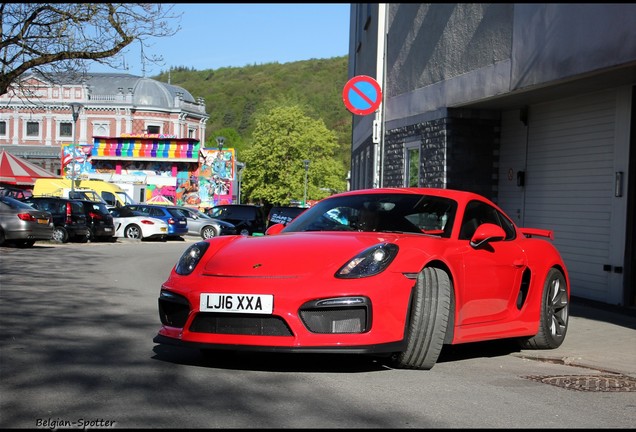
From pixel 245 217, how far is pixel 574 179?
84.1 ft

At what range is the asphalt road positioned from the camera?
467 centimetres

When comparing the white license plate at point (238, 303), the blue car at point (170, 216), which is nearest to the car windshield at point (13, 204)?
the blue car at point (170, 216)

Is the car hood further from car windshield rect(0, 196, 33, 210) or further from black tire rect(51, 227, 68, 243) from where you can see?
black tire rect(51, 227, 68, 243)

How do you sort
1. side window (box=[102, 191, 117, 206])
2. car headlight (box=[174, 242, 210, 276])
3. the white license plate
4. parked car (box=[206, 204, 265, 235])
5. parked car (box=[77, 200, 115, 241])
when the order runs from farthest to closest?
side window (box=[102, 191, 117, 206]) → parked car (box=[206, 204, 265, 235]) → parked car (box=[77, 200, 115, 241]) → car headlight (box=[174, 242, 210, 276]) → the white license plate

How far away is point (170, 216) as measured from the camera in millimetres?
35281

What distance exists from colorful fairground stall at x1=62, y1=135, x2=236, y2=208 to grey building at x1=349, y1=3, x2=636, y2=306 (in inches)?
1883

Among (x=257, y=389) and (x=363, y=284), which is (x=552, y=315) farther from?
(x=257, y=389)

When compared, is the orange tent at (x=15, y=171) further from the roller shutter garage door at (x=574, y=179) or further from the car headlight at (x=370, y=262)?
the car headlight at (x=370, y=262)

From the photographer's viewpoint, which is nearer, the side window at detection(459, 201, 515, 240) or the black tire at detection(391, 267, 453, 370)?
the black tire at detection(391, 267, 453, 370)

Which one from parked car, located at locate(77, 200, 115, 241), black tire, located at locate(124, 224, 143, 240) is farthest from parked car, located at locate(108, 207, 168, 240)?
parked car, located at locate(77, 200, 115, 241)

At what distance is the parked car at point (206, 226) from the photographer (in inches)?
1447

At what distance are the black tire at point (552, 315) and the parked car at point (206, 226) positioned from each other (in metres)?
28.9

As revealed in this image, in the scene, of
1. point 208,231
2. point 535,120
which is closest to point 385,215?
point 535,120

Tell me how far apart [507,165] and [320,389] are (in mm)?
12233
